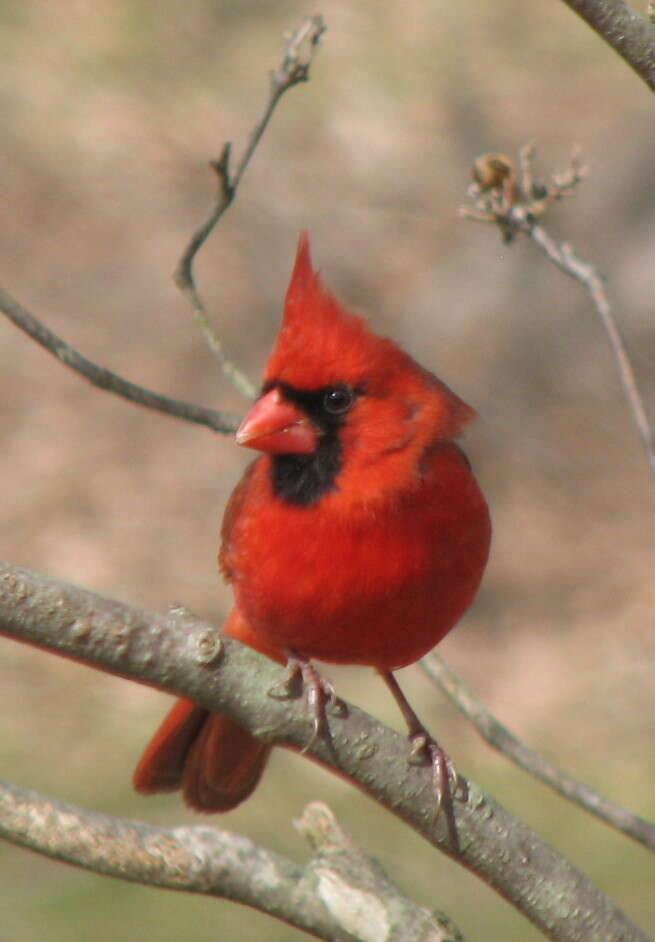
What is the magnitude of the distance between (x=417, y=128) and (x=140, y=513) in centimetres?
263

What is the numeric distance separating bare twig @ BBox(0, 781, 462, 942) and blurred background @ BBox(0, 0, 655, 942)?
2.33 meters

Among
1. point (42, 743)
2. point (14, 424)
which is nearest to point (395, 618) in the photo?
point (42, 743)

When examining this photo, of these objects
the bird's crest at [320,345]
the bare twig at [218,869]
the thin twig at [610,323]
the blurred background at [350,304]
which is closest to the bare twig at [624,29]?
the thin twig at [610,323]

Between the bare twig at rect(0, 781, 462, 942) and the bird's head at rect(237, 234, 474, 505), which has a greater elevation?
the bird's head at rect(237, 234, 474, 505)

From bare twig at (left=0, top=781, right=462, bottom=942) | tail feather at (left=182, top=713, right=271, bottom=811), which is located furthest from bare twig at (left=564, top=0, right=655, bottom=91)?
tail feather at (left=182, top=713, right=271, bottom=811)

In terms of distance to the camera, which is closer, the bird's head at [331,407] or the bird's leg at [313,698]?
the bird's leg at [313,698]

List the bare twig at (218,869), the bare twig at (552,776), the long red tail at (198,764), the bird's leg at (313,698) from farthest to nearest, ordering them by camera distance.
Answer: the long red tail at (198,764) → the bare twig at (552,776) → the bare twig at (218,869) → the bird's leg at (313,698)

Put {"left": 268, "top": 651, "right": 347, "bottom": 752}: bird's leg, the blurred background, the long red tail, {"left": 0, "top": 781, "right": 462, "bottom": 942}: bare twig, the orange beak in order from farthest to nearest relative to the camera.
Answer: the blurred background
the long red tail
the orange beak
{"left": 0, "top": 781, "right": 462, "bottom": 942}: bare twig
{"left": 268, "top": 651, "right": 347, "bottom": 752}: bird's leg

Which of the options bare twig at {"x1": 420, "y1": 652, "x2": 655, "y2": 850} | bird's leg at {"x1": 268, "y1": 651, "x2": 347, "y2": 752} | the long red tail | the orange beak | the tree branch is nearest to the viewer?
the tree branch

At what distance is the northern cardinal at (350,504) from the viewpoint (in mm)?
2453

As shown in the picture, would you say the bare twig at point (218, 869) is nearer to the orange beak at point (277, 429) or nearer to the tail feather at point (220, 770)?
the orange beak at point (277, 429)

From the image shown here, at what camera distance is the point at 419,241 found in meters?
7.39

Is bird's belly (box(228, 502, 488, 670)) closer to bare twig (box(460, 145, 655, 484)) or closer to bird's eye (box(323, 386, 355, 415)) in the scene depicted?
bird's eye (box(323, 386, 355, 415))

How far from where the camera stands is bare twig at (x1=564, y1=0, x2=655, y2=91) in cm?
179
